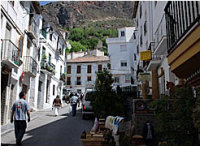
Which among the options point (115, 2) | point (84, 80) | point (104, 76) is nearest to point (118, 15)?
point (115, 2)

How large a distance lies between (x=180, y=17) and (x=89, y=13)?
147 metres

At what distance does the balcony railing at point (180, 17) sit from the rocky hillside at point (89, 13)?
392ft

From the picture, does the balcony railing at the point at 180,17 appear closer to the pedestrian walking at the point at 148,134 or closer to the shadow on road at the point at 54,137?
the pedestrian walking at the point at 148,134

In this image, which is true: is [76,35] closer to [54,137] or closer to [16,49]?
[16,49]

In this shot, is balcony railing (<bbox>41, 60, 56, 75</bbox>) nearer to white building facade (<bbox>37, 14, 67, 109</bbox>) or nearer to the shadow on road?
white building facade (<bbox>37, 14, 67, 109</bbox>)

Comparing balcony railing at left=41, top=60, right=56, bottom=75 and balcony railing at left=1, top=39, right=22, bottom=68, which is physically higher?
balcony railing at left=41, top=60, right=56, bottom=75

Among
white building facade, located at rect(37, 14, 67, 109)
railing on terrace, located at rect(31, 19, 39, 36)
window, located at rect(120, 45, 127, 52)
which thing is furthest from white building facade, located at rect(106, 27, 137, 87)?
railing on terrace, located at rect(31, 19, 39, 36)

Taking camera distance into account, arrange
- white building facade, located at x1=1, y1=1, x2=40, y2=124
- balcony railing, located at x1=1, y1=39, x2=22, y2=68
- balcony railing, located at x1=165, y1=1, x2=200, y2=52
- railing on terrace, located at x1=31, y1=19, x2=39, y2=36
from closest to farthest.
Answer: balcony railing, located at x1=165, y1=1, x2=200, y2=52, balcony railing, located at x1=1, y1=39, x2=22, y2=68, white building facade, located at x1=1, y1=1, x2=40, y2=124, railing on terrace, located at x1=31, y1=19, x2=39, y2=36

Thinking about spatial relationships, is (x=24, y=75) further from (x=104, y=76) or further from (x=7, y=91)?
(x=104, y=76)

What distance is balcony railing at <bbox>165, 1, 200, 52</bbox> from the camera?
19.8ft

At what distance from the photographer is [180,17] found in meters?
7.04

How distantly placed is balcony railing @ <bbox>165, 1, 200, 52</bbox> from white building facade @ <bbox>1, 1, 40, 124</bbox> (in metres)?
8.61

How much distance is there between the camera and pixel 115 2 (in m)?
160

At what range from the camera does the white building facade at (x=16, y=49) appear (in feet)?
42.2
